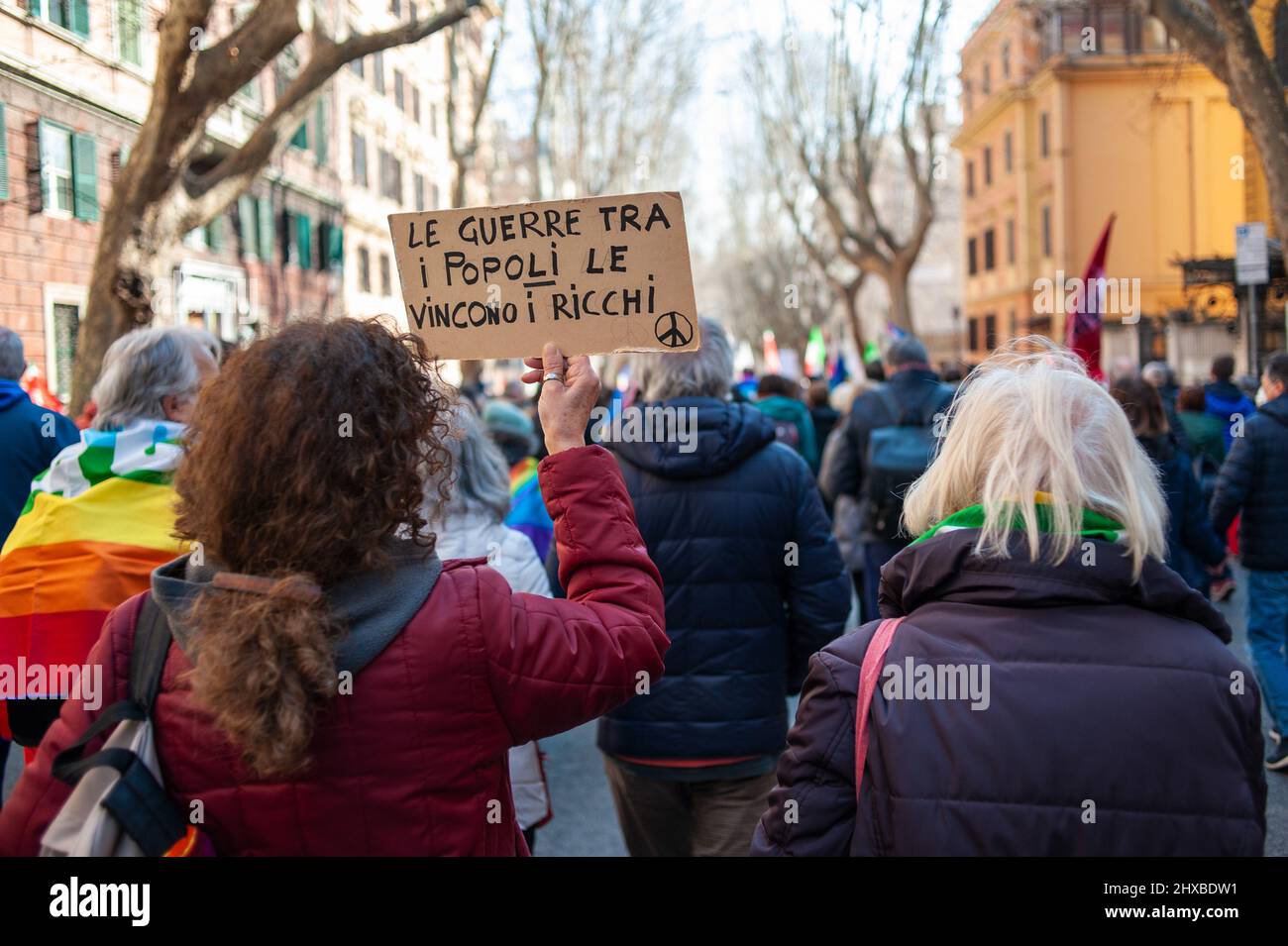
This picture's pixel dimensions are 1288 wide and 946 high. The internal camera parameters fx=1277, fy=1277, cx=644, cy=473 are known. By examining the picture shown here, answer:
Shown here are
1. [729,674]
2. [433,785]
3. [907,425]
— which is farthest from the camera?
[907,425]

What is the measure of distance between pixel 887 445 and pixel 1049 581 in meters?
4.43

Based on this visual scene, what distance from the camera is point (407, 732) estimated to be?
1.93 m

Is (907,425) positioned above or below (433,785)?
above

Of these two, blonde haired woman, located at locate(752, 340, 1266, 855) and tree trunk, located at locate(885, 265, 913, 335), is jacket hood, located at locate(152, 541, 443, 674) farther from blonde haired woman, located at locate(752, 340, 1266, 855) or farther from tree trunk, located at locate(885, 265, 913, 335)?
tree trunk, located at locate(885, 265, 913, 335)

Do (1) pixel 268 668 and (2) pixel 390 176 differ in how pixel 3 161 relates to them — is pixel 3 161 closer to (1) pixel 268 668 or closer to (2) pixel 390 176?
(1) pixel 268 668

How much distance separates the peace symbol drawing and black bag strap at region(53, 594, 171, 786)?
42.1 inches

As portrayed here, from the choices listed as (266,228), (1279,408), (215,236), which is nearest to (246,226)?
(266,228)

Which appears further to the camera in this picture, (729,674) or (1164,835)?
(729,674)

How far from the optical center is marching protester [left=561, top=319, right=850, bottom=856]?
12.2 feet

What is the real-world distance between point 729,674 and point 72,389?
7232 millimetres

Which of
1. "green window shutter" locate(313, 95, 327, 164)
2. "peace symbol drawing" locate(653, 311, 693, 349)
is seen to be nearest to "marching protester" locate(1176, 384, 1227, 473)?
"peace symbol drawing" locate(653, 311, 693, 349)
